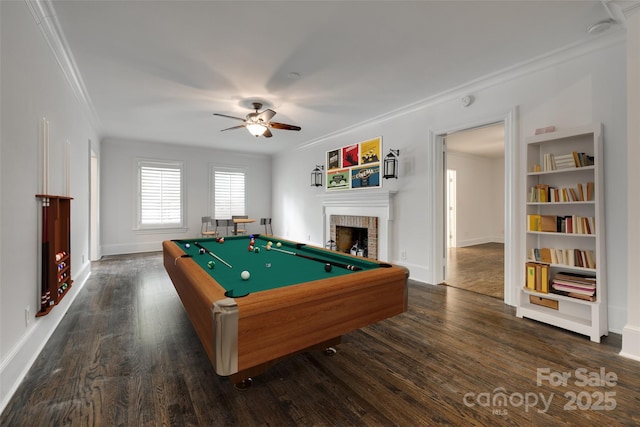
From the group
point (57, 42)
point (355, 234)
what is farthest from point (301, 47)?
point (355, 234)

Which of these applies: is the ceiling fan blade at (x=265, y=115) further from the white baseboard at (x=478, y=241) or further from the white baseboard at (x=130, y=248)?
the white baseboard at (x=478, y=241)

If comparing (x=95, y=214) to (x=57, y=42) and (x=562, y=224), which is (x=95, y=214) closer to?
(x=57, y=42)

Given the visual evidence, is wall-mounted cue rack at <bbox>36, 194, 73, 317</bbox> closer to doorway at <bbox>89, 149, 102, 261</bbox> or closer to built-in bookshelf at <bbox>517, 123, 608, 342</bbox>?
doorway at <bbox>89, 149, 102, 261</bbox>

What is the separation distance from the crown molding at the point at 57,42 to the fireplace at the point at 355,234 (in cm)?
435

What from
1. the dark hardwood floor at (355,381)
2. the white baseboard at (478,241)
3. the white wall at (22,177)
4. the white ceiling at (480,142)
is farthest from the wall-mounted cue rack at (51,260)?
the white baseboard at (478,241)

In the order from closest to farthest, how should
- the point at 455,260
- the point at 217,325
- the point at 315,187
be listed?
the point at 217,325
the point at 455,260
the point at 315,187

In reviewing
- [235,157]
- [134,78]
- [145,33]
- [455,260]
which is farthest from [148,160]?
[455,260]

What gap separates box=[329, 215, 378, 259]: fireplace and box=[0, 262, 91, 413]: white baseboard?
4120 millimetres

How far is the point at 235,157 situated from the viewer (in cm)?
791

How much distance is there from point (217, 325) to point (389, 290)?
3.60 ft

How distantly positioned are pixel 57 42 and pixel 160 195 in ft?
15.7

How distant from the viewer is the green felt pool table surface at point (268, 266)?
1703 millimetres


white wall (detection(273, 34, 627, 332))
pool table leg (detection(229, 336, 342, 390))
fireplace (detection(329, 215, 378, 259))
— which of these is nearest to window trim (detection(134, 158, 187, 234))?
fireplace (detection(329, 215, 378, 259))

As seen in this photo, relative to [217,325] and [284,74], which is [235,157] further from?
[217,325]
